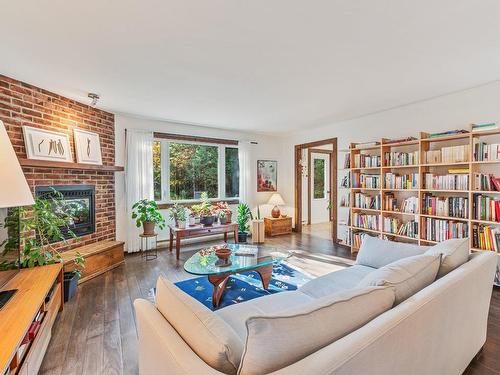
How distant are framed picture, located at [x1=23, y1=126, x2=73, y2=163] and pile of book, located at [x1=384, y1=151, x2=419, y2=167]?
4447mm

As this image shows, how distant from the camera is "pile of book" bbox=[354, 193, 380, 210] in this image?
402cm

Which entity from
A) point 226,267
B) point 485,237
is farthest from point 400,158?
point 226,267

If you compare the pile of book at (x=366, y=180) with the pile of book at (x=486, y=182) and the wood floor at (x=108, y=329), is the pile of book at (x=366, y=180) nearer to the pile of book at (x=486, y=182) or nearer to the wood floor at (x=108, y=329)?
the pile of book at (x=486, y=182)

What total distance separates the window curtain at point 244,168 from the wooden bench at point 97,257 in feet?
8.71

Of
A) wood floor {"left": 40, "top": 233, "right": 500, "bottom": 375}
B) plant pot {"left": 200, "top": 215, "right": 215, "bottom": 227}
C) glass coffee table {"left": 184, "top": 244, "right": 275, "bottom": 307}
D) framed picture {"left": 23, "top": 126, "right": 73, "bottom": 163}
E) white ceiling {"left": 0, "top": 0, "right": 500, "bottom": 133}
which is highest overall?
white ceiling {"left": 0, "top": 0, "right": 500, "bottom": 133}

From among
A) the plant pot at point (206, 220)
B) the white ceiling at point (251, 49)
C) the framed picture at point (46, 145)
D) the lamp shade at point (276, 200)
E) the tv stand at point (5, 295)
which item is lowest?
the tv stand at point (5, 295)

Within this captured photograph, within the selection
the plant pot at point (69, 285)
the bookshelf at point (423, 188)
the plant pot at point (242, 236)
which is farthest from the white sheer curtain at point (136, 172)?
the bookshelf at point (423, 188)

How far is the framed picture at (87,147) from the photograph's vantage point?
351cm

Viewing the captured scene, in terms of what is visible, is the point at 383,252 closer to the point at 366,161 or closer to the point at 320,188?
the point at 366,161

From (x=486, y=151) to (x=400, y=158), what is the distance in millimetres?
953

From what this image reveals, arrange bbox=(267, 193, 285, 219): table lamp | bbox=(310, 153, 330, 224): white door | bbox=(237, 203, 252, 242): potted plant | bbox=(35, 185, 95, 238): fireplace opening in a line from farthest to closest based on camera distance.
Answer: bbox=(310, 153, 330, 224): white door → bbox=(267, 193, 285, 219): table lamp → bbox=(237, 203, 252, 242): potted plant → bbox=(35, 185, 95, 238): fireplace opening

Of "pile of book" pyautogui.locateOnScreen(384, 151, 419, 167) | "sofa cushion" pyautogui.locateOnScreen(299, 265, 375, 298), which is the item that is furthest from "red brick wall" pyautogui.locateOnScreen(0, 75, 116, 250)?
"pile of book" pyautogui.locateOnScreen(384, 151, 419, 167)

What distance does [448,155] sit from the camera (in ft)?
10.5

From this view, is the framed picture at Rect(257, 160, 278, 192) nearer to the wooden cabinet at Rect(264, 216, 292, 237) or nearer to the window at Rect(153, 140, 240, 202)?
the window at Rect(153, 140, 240, 202)
